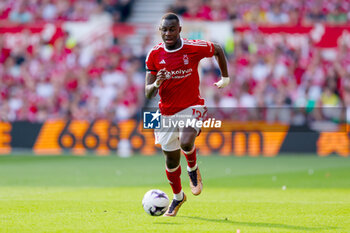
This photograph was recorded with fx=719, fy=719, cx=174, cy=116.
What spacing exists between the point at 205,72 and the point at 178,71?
546 inches

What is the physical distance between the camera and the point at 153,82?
31.3ft

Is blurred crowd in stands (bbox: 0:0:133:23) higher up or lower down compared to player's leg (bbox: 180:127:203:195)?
lower down

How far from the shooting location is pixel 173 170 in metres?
9.73

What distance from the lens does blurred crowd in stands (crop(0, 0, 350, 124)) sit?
72.2ft

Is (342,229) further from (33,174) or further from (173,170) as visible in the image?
(33,174)

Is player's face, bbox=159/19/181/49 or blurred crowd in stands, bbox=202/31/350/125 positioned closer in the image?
player's face, bbox=159/19/181/49

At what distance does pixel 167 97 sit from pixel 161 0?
18663 mm

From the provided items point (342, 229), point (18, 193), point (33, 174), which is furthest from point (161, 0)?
point (342, 229)

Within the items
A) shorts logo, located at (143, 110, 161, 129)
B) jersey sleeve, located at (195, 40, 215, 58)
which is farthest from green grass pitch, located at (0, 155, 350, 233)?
jersey sleeve, located at (195, 40, 215, 58)

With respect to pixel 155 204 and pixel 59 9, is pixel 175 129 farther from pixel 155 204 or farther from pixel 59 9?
pixel 59 9

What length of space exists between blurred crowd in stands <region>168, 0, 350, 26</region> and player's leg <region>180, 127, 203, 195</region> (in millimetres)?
15302

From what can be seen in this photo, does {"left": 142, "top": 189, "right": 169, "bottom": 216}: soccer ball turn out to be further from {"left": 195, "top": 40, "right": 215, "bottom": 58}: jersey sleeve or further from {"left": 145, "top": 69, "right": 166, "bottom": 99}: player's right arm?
{"left": 195, "top": 40, "right": 215, "bottom": 58}: jersey sleeve

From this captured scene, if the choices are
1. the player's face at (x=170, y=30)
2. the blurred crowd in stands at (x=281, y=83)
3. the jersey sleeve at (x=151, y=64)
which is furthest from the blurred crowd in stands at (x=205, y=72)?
the player's face at (x=170, y=30)

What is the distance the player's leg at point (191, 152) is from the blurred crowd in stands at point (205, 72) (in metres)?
12.0
